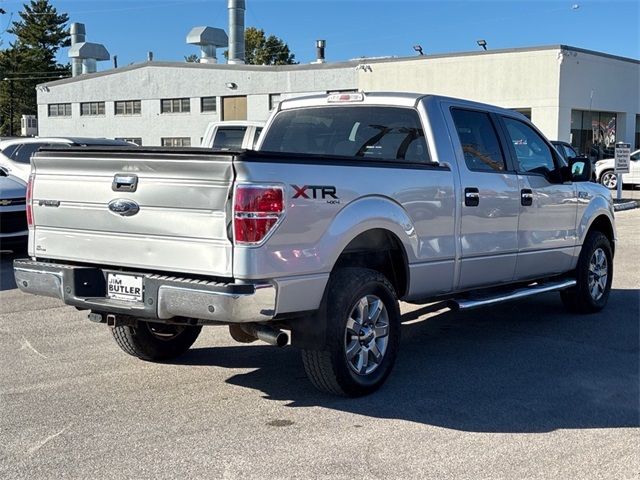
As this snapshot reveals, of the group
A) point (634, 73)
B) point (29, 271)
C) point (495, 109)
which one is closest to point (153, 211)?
point (29, 271)

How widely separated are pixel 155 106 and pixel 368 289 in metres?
44.2

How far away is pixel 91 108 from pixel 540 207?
47635 millimetres

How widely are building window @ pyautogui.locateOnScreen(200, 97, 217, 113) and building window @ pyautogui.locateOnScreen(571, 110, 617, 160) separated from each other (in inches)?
811

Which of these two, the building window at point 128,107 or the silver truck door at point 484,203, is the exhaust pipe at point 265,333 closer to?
Result: the silver truck door at point 484,203

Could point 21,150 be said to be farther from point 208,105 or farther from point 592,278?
point 208,105

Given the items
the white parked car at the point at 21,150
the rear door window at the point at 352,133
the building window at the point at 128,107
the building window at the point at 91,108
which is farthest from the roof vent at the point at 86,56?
the rear door window at the point at 352,133

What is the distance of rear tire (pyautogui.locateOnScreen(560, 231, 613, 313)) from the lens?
787cm

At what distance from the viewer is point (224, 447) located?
4312 millimetres

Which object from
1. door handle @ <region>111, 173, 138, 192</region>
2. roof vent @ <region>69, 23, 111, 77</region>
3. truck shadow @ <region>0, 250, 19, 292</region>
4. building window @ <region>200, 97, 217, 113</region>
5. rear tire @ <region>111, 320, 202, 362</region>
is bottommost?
truck shadow @ <region>0, 250, 19, 292</region>

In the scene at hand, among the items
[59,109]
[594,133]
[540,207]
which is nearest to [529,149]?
[540,207]

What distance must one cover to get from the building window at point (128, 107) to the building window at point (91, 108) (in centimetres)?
147

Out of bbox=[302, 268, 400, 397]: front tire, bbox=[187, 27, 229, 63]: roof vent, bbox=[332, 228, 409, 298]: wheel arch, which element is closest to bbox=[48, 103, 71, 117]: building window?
bbox=[187, 27, 229, 63]: roof vent

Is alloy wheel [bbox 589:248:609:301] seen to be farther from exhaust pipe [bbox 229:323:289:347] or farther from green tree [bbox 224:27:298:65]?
green tree [bbox 224:27:298:65]

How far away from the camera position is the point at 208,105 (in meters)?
45.3
